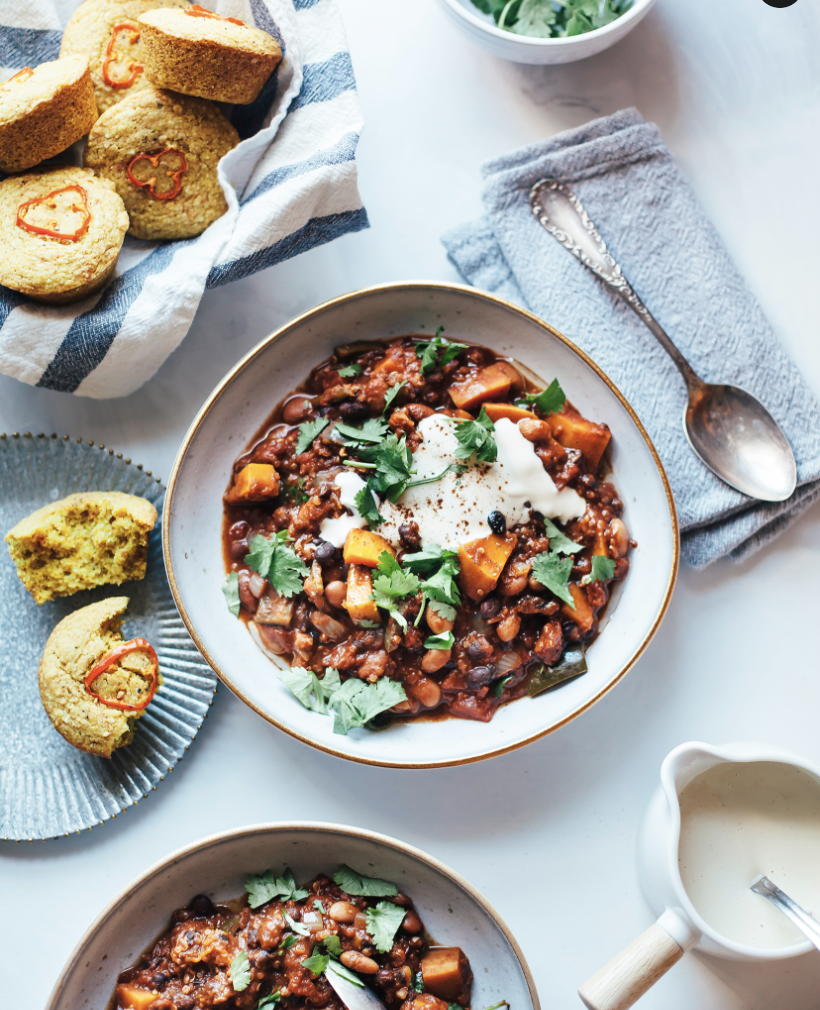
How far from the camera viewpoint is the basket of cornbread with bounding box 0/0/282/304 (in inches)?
101

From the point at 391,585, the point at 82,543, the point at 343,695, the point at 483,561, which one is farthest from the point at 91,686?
the point at 483,561

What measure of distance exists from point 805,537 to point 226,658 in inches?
91.7

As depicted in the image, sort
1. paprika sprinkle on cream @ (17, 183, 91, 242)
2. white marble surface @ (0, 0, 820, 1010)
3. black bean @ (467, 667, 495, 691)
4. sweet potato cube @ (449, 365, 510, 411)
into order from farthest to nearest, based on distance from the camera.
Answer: white marble surface @ (0, 0, 820, 1010) → sweet potato cube @ (449, 365, 510, 411) → black bean @ (467, 667, 495, 691) → paprika sprinkle on cream @ (17, 183, 91, 242)

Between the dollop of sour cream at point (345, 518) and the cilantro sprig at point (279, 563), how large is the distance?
14cm

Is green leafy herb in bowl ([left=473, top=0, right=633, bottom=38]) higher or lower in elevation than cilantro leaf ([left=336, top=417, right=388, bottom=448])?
higher

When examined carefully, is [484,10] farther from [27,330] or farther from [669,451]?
[27,330]

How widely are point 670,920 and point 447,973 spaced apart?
789 mm

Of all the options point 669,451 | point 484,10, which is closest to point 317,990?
A: point 669,451

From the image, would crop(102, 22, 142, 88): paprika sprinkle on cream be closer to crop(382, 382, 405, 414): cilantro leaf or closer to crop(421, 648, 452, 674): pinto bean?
crop(382, 382, 405, 414): cilantro leaf

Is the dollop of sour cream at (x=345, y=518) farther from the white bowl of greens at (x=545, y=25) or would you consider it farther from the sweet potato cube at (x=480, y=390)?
the white bowl of greens at (x=545, y=25)

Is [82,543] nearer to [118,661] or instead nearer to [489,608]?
[118,661]

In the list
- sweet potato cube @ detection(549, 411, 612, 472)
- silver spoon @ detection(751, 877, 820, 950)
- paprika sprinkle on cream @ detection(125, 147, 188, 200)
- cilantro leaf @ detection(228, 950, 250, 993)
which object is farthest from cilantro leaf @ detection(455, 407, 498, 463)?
cilantro leaf @ detection(228, 950, 250, 993)

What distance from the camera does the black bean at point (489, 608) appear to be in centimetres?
273

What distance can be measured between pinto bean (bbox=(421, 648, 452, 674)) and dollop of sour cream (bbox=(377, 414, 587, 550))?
358 millimetres
